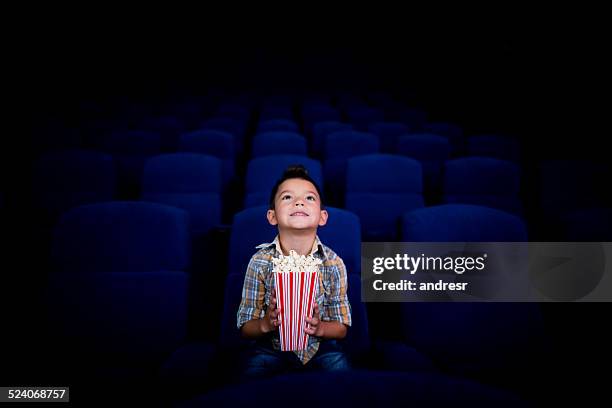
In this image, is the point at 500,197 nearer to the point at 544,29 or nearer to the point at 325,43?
the point at 544,29

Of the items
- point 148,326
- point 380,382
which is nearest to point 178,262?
point 148,326

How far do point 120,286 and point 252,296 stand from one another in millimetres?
424

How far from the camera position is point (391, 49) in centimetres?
655

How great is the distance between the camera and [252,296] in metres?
0.92

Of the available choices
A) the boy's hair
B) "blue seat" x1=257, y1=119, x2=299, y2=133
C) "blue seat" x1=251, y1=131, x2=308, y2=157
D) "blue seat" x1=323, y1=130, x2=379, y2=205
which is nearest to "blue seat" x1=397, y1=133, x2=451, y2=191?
"blue seat" x1=323, y1=130, x2=379, y2=205

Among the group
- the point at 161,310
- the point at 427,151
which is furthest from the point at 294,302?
the point at 427,151

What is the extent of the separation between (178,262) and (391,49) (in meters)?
6.67

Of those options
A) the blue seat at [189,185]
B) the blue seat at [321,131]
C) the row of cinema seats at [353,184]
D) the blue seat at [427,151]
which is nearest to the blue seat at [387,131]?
the blue seat at [321,131]

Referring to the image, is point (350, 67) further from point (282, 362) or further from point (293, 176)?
point (282, 362)

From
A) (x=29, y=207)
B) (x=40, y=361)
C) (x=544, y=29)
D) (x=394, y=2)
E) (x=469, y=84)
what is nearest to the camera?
(x=40, y=361)

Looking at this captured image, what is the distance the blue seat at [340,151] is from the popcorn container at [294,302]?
5.99ft

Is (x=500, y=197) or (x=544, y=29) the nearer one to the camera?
(x=500, y=197)

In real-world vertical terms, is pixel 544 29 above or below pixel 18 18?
below

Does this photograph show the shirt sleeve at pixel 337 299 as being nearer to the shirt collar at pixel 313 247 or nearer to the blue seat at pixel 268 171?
the shirt collar at pixel 313 247
